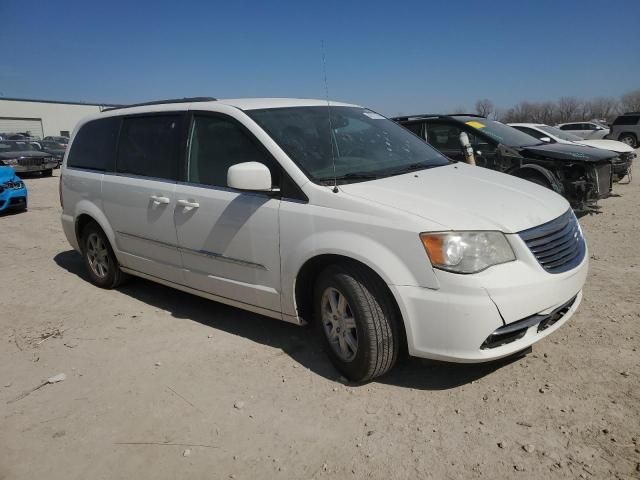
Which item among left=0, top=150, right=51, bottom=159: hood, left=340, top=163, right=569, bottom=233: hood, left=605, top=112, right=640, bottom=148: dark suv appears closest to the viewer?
left=340, top=163, right=569, bottom=233: hood

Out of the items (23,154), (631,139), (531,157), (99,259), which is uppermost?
(23,154)

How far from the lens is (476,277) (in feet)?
8.70

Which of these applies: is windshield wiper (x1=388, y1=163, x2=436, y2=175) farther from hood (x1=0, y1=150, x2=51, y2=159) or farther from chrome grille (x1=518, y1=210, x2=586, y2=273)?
hood (x1=0, y1=150, x2=51, y2=159)

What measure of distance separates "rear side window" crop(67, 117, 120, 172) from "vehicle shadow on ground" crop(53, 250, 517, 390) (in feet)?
4.36

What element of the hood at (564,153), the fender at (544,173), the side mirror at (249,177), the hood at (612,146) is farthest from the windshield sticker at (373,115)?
the hood at (612,146)

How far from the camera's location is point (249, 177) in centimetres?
317

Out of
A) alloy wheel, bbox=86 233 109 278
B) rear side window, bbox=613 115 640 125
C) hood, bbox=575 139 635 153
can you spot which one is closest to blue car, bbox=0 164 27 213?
alloy wheel, bbox=86 233 109 278

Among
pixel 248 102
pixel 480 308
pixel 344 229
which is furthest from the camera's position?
pixel 248 102

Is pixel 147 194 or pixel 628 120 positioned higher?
pixel 628 120

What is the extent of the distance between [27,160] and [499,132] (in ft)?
54.7

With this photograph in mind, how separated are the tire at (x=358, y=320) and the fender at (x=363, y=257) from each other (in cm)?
11

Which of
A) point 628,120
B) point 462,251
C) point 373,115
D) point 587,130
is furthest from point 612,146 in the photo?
point 587,130

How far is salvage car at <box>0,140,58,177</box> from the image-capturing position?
57.7 feet

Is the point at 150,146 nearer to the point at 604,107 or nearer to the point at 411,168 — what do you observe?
the point at 411,168
